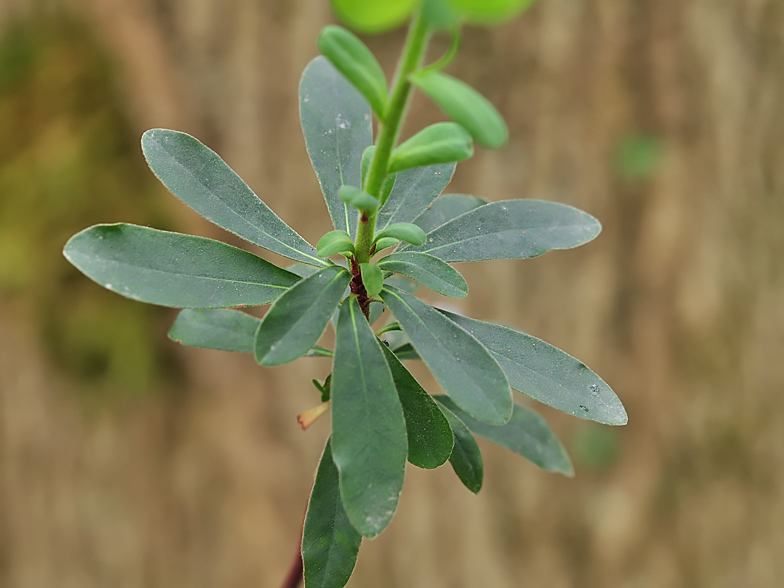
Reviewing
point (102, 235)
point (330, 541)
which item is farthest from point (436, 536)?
point (102, 235)

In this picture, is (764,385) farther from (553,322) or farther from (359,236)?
(359,236)

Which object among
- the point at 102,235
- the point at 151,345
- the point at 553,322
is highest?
the point at 102,235

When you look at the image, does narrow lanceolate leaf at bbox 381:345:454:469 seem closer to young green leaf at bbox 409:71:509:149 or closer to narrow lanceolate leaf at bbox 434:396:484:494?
narrow lanceolate leaf at bbox 434:396:484:494

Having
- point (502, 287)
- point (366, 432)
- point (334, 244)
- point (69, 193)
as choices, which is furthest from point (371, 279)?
point (69, 193)

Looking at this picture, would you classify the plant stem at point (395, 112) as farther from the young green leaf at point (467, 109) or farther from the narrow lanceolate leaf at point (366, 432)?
the narrow lanceolate leaf at point (366, 432)

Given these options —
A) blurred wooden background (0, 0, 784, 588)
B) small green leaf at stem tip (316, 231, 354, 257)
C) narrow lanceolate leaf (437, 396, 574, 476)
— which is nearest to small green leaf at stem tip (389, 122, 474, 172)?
small green leaf at stem tip (316, 231, 354, 257)

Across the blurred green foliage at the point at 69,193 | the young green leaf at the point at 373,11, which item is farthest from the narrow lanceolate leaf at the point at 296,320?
the blurred green foliage at the point at 69,193
